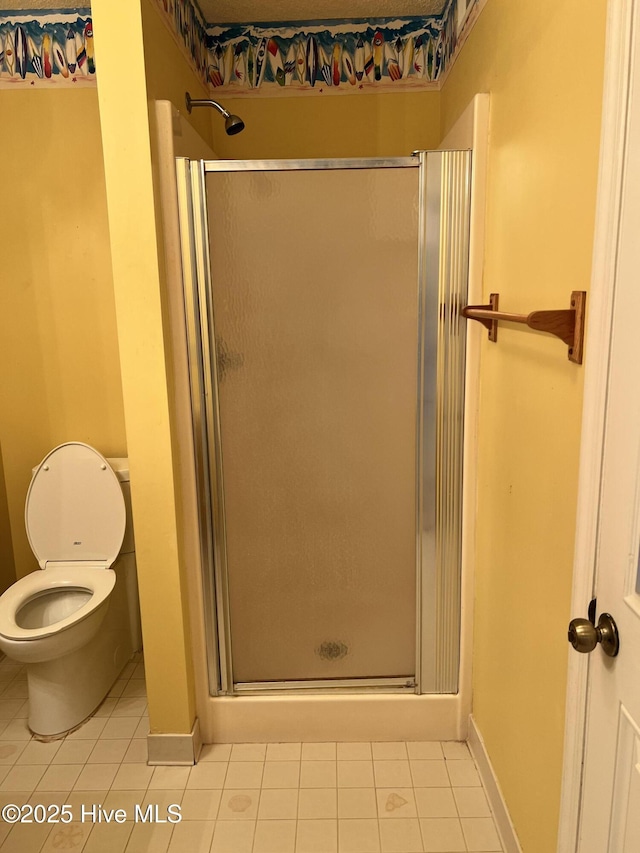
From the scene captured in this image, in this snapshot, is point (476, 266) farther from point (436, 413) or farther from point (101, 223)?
point (101, 223)

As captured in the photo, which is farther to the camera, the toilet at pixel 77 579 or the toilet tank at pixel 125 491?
the toilet tank at pixel 125 491

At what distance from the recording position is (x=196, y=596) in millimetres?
1955

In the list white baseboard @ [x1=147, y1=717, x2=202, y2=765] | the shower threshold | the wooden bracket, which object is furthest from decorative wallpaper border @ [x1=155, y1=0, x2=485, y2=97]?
white baseboard @ [x1=147, y1=717, x2=202, y2=765]

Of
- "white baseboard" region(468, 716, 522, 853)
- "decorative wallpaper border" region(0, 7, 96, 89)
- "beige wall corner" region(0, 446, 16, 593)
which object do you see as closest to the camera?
"white baseboard" region(468, 716, 522, 853)

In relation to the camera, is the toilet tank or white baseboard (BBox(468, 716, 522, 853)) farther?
the toilet tank

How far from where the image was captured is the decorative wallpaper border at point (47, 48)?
2160 millimetres

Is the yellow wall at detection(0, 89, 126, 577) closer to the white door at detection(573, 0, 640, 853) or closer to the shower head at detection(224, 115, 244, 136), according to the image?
the shower head at detection(224, 115, 244, 136)

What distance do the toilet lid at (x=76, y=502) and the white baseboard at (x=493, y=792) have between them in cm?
139

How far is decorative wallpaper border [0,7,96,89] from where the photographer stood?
2.16m

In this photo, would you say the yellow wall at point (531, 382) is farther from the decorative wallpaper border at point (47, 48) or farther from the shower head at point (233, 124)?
the decorative wallpaper border at point (47, 48)

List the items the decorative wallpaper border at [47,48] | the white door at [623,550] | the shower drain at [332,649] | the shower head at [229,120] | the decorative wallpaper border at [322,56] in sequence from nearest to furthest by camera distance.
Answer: the white door at [623,550] < the shower head at [229,120] < the shower drain at [332,649] < the decorative wallpaper border at [47,48] < the decorative wallpaper border at [322,56]

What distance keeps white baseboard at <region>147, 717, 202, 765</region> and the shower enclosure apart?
18 centimetres

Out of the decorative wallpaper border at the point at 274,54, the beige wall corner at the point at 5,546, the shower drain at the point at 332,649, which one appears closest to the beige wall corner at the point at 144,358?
the shower drain at the point at 332,649

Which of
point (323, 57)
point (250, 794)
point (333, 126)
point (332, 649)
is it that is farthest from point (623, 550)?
point (323, 57)
